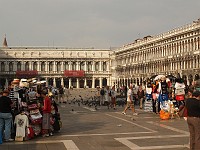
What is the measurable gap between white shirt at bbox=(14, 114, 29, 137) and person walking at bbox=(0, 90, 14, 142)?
0.26 metres

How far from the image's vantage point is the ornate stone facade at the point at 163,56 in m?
73.4

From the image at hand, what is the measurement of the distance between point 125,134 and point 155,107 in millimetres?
8159

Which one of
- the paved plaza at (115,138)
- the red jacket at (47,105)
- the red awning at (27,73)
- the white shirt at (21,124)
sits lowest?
the paved plaza at (115,138)

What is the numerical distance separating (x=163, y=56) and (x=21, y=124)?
7550 centimetres

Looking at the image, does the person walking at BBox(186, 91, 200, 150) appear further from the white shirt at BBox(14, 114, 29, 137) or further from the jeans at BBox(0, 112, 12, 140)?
the jeans at BBox(0, 112, 12, 140)

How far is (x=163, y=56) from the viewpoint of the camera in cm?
8656

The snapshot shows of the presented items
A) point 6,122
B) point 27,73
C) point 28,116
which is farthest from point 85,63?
point 6,122

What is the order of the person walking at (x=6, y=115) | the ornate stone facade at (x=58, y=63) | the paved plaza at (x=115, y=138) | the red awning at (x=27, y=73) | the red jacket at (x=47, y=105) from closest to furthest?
the paved plaza at (x=115, y=138) → the person walking at (x=6, y=115) → the red jacket at (x=47, y=105) → the red awning at (x=27, y=73) → the ornate stone facade at (x=58, y=63)

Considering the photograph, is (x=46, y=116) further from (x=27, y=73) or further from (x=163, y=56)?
(x=27, y=73)

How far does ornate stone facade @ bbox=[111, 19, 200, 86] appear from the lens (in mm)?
73375

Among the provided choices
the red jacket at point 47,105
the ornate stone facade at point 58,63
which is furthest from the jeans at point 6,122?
the ornate stone facade at point 58,63

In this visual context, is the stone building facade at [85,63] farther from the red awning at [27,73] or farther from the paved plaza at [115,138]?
the paved plaza at [115,138]

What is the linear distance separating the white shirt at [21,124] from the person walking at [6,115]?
0.26 metres

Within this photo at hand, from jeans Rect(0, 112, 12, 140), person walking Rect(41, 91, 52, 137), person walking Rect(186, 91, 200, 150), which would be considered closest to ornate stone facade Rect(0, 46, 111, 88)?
person walking Rect(41, 91, 52, 137)
